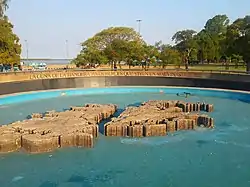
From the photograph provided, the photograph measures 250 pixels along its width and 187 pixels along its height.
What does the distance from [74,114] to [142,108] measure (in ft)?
11.9

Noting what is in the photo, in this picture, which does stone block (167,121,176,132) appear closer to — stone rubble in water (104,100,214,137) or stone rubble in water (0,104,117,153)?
stone rubble in water (104,100,214,137)

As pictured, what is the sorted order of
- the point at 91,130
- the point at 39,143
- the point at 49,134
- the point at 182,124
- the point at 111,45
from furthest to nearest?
1. the point at 111,45
2. the point at 182,124
3. the point at 91,130
4. the point at 49,134
5. the point at 39,143

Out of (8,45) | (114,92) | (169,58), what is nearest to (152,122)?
(114,92)

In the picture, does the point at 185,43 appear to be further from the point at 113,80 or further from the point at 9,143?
the point at 9,143

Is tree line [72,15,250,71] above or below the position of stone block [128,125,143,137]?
above

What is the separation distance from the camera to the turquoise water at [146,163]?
8.64 meters

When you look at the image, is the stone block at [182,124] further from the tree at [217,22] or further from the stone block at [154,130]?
the tree at [217,22]

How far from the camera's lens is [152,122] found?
13539mm

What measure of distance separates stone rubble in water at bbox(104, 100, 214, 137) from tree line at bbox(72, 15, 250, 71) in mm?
17689

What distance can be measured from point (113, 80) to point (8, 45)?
1058 cm

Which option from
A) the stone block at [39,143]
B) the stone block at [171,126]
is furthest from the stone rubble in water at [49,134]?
the stone block at [171,126]

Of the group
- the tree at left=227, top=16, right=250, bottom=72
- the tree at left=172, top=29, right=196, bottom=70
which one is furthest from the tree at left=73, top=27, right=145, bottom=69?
the tree at left=227, top=16, right=250, bottom=72

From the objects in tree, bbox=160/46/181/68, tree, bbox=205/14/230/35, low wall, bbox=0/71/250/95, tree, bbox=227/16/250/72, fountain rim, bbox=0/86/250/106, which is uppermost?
tree, bbox=205/14/230/35

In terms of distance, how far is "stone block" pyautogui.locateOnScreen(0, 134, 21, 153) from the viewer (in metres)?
11.1
